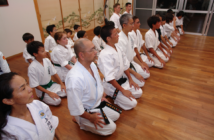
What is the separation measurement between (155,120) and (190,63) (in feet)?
7.41

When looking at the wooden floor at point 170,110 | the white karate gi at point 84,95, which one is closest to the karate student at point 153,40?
the wooden floor at point 170,110

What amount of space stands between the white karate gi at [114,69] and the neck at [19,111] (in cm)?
106

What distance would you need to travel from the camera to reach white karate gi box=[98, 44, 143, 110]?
1911 mm

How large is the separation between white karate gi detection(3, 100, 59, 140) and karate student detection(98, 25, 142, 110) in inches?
35.8

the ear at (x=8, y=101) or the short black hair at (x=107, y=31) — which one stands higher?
the short black hair at (x=107, y=31)

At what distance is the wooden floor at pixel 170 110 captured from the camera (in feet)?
5.51

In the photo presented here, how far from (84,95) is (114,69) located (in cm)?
69

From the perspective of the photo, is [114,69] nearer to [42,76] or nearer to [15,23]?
[42,76]

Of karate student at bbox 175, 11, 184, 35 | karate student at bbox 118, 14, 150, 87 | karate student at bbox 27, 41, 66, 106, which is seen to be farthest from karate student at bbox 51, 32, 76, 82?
karate student at bbox 175, 11, 184, 35

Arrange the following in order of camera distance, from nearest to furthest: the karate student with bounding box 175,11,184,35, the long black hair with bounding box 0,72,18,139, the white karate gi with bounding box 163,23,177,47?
the long black hair with bounding box 0,72,18,139 < the white karate gi with bounding box 163,23,177,47 < the karate student with bounding box 175,11,184,35

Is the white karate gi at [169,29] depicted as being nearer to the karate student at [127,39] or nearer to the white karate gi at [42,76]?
the karate student at [127,39]

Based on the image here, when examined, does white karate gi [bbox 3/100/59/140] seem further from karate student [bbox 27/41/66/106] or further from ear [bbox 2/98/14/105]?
karate student [bbox 27/41/66/106]

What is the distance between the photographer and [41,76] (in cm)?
216

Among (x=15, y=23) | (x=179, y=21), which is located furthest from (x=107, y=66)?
(x=179, y=21)
